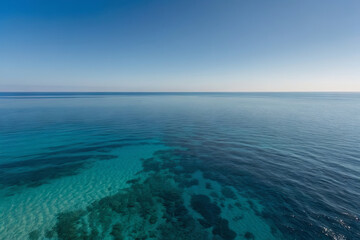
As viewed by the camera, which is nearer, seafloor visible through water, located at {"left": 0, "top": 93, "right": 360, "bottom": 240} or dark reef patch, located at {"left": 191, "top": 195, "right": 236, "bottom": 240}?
dark reef patch, located at {"left": 191, "top": 195, "right": 236, "bottom": 240}

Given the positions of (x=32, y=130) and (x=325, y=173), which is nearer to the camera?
(x=325, y=173)

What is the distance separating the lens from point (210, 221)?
10.4 m

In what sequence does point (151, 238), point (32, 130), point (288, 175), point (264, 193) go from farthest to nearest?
1. point (32, 130)
2. point (288, 175)
3. point (264, 193)
4. point (151, 238)

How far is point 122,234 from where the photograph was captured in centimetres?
954

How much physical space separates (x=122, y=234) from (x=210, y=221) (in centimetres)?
Answer: 597

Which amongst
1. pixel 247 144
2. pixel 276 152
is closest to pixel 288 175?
pixel 276 152

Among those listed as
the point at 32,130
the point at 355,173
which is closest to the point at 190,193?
the point at 355,173

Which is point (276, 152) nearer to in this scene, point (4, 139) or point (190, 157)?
point (190, 157)

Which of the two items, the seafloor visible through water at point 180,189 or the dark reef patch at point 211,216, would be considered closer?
the dark reef patch at point 211,216

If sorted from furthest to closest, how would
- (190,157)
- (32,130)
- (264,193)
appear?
(32,130), (190,157), (264,193)

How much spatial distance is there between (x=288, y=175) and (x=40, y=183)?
25.1 metres

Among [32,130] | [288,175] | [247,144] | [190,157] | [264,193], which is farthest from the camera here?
[32,130]

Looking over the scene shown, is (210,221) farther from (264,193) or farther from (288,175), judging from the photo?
(288,175)

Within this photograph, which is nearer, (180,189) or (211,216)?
(211,216)
